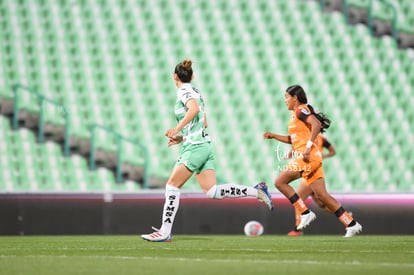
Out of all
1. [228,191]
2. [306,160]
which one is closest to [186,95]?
[228,191]

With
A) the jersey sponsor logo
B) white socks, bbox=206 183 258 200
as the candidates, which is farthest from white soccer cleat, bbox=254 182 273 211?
the jersey sponsor logo

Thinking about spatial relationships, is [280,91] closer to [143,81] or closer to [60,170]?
[143,81]

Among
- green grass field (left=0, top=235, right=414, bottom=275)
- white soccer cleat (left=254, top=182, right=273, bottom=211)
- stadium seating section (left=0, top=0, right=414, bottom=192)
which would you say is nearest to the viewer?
green grass field (left=0, top=235, right=414, bottom=275)

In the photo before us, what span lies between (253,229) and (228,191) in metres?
3.44

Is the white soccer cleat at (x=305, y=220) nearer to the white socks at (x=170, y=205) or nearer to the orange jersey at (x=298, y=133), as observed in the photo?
the orange jersey at (x=298, y=133)

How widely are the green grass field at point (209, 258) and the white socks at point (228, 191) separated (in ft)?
1.77

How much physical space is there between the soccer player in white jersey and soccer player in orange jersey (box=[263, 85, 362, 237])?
1281 mm

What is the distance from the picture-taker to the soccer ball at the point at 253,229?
13.6 metres

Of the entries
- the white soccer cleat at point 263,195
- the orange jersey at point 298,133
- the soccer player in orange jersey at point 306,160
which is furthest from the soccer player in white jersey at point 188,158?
the orange jersey at point 298,133

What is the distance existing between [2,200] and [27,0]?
7035mm

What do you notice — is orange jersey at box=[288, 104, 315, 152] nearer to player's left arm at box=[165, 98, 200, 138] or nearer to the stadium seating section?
player's left arm at box=[165, 98, 200, 138]

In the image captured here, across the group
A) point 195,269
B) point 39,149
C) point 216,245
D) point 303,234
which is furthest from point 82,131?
point 195,269

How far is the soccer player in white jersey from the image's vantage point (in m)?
10.0

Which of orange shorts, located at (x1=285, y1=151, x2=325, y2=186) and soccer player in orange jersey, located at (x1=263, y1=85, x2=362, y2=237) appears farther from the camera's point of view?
orange shorts, located at (x1=285, y1=151, x2=325, y2=186)
